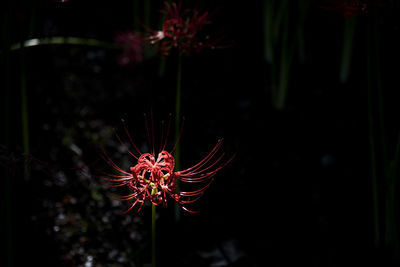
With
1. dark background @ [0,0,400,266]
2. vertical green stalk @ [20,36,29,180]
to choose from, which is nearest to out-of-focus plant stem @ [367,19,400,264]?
dark background @ [0,0,400,266]

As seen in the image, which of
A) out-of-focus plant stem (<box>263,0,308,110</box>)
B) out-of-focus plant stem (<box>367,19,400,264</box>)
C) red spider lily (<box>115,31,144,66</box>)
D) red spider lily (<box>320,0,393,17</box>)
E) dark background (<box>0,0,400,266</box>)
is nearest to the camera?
red spider lily (<box>320,0,393,17</box>)

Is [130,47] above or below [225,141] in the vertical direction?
above

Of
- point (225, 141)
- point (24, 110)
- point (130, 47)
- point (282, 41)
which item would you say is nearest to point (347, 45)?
point (282, 41)

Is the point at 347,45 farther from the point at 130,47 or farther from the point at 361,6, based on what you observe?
the point at 130,47

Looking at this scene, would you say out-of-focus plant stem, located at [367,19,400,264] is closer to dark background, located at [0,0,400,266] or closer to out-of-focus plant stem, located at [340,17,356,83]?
dark background, located at [0,0,400,266]

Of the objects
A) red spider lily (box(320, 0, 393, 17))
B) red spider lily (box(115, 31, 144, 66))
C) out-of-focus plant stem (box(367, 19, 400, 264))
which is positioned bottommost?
out-of-focus plant stem (box(367, 19, 400, 264))

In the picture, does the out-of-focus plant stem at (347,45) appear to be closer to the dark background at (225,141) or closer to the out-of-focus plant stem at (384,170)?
the dark background at (225,141)

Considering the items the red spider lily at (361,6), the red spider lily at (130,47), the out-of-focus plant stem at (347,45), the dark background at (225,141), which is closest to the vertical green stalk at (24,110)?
the dark background at (225,141)
